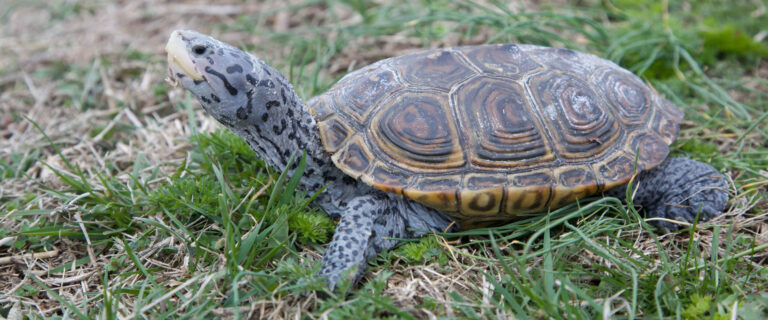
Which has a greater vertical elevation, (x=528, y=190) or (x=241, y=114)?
(x=241, y=114)

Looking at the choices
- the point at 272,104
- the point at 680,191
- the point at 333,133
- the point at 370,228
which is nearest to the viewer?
the point at 370,228

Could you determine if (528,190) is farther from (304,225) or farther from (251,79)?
(251,79)

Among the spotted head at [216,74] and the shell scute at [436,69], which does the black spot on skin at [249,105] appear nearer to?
the spotted head at [216,74]

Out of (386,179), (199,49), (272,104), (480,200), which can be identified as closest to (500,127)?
(480,200)

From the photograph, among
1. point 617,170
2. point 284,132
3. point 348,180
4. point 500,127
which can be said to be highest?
point 500,127

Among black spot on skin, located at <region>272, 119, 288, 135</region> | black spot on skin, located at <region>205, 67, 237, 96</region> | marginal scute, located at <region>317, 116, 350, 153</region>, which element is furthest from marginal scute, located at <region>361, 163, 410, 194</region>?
black spot on skin, located at <region>205, 67, 237, 96</region>

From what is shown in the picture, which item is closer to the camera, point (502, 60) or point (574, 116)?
point (574, 116)
